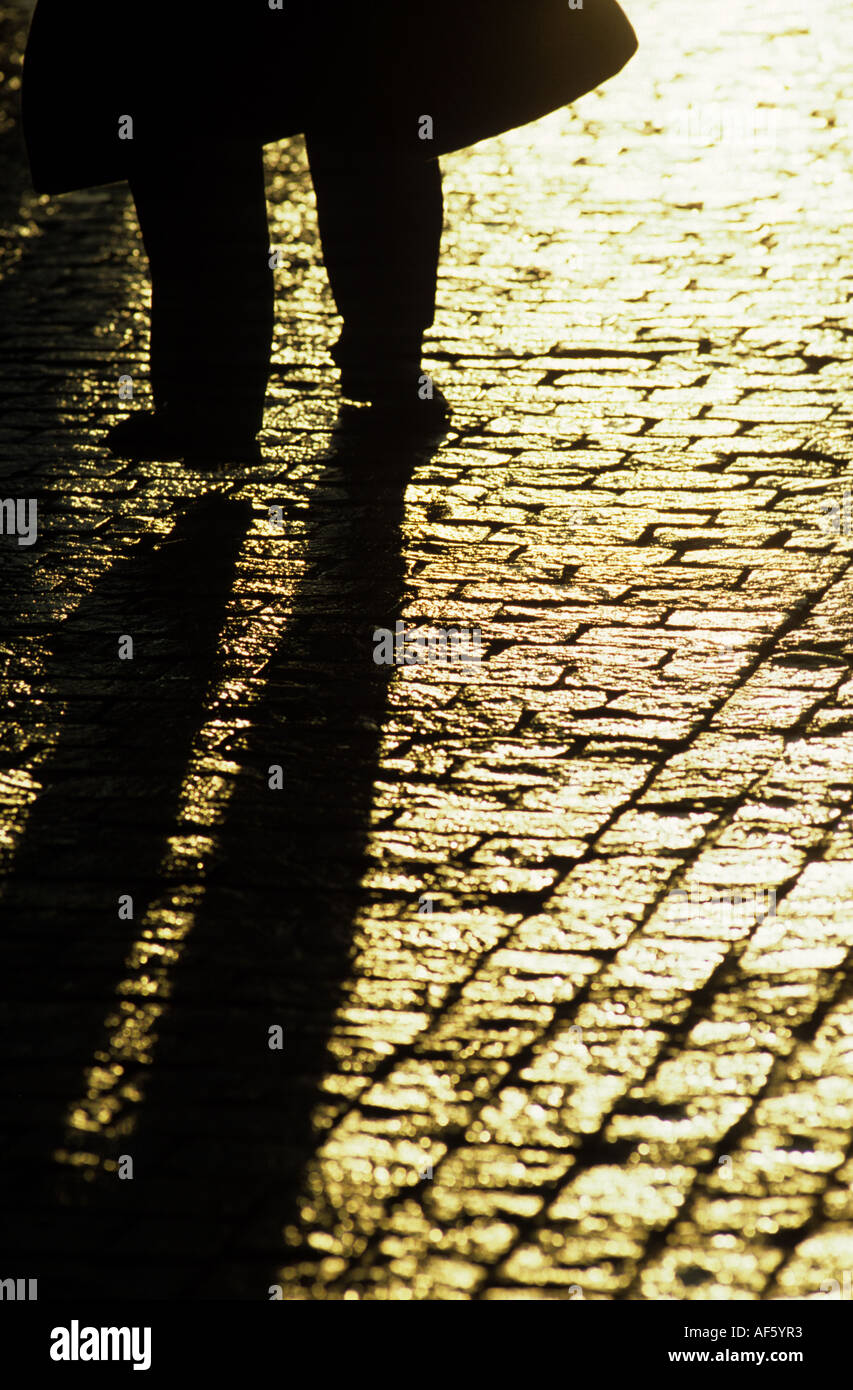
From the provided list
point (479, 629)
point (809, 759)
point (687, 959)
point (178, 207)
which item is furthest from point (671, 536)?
point (687, 959)

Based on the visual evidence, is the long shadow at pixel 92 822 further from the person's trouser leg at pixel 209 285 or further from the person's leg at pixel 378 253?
the person's leg at pixel 378 253

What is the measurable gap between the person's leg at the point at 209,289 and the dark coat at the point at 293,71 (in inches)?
6.2

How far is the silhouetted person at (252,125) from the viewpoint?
5.68m

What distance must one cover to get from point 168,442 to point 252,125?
1086 millimetres

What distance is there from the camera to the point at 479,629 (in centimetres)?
520

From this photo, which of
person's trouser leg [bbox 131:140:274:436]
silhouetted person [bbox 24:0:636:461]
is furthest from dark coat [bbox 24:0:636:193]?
person's trouser leg [bbox 131:140:274:436]

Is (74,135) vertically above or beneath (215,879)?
above

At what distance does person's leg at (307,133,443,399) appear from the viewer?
6.33 metres

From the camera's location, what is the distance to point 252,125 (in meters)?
5.77

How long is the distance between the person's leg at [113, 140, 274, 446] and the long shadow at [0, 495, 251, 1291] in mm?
330

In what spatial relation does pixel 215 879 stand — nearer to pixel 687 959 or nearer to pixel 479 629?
pixel 687 959

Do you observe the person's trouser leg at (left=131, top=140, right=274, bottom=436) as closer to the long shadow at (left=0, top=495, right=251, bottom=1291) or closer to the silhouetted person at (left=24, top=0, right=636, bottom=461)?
the silhouetted person at (left=24, top=0, right=636, bottom=461)

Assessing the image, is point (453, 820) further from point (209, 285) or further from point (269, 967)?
point (209, 285)
